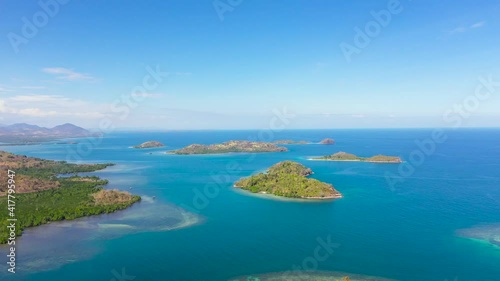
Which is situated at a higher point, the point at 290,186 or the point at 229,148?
the point at 229,148

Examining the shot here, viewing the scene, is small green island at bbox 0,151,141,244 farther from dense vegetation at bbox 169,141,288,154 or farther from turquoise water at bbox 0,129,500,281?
dense vegetation at bbox 169,141,288,154

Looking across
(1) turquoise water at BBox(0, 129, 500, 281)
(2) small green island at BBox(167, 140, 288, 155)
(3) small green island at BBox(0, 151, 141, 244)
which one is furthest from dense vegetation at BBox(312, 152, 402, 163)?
(3) small green island at BBox(0, 151, 141, 244)

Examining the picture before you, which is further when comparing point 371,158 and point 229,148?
point 229,148

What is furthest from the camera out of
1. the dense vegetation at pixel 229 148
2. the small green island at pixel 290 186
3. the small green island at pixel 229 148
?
the dense vegetation at pixel 229 148

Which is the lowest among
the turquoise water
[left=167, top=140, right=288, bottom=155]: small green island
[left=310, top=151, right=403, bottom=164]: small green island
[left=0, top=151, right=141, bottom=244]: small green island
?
the turquoise water

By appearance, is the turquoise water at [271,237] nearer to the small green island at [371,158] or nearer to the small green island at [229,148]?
the small green island at [371,158]

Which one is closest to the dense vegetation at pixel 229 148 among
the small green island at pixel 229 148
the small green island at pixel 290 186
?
the small green island at pixel 229 148

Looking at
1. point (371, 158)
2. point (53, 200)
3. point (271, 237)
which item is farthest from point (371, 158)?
point (53, 200)

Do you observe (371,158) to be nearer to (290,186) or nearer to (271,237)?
(290,186)

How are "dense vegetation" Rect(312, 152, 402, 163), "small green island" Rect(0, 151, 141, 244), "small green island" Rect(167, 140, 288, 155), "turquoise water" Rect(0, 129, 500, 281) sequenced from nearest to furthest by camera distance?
"turquoise water" Rect(0, 129, 500, 281) < "small green island" Rect(0, 151, 141, 244) < "dense vegetation" Rect(312, 152, 402, 163) < "small green island" Rect(167, 140, 288, 155)

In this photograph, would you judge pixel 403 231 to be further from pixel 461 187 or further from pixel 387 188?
pixel 461 187

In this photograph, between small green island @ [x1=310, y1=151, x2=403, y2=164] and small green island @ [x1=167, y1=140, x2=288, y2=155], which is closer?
small green island @ [x1=310, y1=151, x2=403, y2=164]

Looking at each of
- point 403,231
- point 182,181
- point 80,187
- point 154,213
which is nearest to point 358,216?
point 403,231
